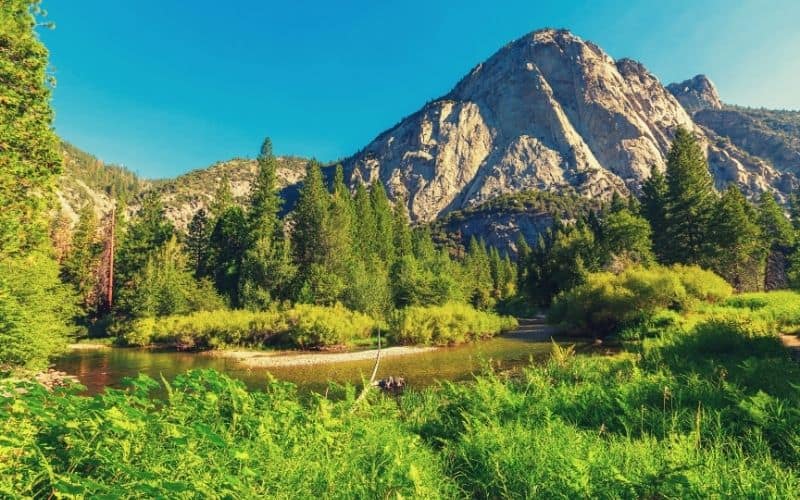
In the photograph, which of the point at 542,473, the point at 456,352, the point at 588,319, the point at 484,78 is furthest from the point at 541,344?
the point at 484,78

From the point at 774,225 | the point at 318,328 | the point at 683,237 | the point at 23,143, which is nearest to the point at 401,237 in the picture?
the point at 318,328

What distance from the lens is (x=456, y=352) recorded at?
27.6 meters

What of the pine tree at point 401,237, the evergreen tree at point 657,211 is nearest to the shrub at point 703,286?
the evergreen tree at point 657,211

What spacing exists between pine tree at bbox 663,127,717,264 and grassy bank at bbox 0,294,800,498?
38.4 m

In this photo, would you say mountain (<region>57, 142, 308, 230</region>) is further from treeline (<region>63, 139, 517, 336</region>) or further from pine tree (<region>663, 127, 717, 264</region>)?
pine tree (<region>663, 127, 717, 264</region>)

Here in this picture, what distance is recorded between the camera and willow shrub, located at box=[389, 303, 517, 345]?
32.1 metres

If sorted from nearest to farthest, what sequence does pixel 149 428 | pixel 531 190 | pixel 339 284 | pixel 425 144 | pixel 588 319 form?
pixel 149 428 < pixel 588 319 < pixel 339 284 < pixel 531 190 < pixel 425 144

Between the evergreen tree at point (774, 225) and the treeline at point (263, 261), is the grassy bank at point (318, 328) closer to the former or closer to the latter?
the treeline at point (263, 261)

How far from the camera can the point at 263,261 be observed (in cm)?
4350

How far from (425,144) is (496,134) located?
105 ft

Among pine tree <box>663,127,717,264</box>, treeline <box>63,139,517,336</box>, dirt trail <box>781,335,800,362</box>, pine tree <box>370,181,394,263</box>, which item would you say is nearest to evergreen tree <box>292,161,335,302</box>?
treeline <box>63,139,517,336</box>

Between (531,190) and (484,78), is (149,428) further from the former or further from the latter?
(484,78)

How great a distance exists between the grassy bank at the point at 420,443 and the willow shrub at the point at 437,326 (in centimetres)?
2407

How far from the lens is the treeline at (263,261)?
41344mm
